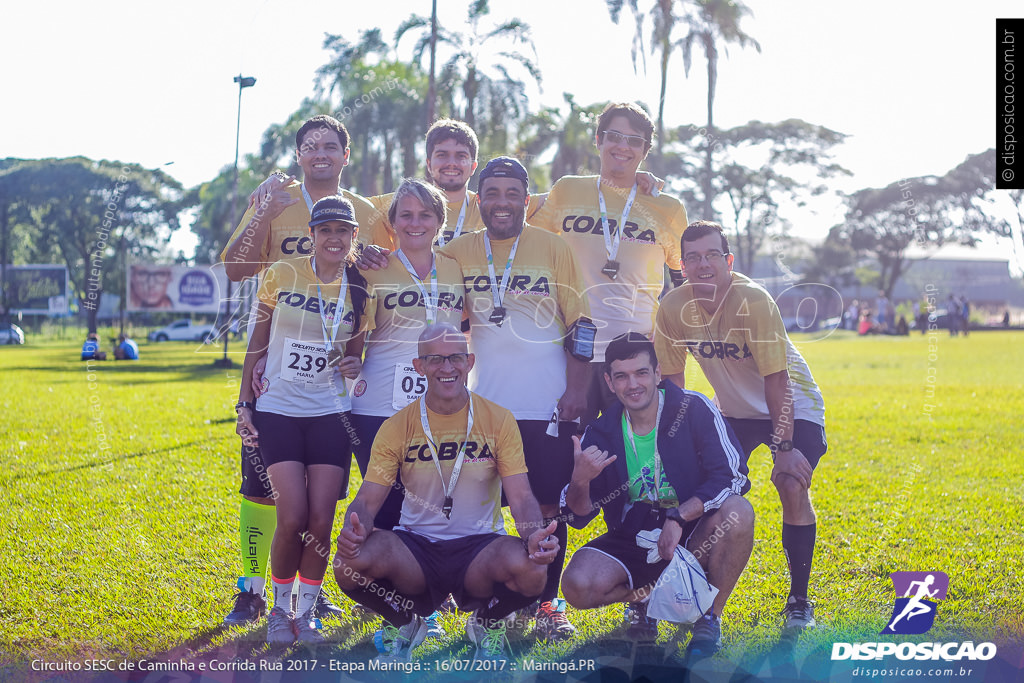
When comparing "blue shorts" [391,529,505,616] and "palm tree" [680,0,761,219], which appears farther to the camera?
"palm tree" [680,0,761,219]

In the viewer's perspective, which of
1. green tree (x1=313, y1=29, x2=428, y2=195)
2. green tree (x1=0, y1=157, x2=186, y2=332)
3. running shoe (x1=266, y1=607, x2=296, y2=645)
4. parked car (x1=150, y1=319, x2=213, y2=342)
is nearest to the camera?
running shoe (x1=266, y1=607, x2=296, y2=645)

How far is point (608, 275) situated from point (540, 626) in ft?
6.53

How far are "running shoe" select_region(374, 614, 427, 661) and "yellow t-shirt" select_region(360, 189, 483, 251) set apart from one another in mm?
2053

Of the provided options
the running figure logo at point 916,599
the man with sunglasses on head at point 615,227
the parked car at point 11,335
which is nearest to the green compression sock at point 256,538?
the man with sunglasses on head at point 615,227

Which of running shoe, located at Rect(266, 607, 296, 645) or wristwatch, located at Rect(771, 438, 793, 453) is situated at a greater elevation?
wristwatch, located at Rect(771, 438, 793, 453)

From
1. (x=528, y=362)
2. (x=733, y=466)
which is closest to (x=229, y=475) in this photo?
(x=528, y=362)

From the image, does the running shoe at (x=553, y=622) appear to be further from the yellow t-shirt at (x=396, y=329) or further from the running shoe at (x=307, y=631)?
the yellow t-shirt at (x=396, y=329)

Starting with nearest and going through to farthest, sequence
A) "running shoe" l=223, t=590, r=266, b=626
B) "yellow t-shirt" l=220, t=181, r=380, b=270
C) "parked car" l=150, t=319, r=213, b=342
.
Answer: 1. "running shoe" l=223, t=590, r=266, b=626
2. "yellow t-shirt" l=220, t=181, r=380, b=270
3. "parked car" l=150, t=319, r=213, b=342

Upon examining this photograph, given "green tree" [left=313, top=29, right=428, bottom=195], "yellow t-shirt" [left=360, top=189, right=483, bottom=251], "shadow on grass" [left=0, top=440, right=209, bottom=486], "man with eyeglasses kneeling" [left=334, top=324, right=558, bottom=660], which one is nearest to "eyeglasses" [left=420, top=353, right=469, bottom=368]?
"man with eyeglasses kneeling" [left=334, top=324, right=558, bottom=660]

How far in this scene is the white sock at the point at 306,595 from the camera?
4.17m

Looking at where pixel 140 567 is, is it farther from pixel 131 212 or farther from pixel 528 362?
pixel 131 212

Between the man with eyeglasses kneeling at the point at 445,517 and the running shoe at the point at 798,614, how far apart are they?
1477 millimetres

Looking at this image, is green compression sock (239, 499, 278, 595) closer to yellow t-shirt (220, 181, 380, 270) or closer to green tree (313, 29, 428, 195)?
yellow t-shirt (220, 181, 380, 270)

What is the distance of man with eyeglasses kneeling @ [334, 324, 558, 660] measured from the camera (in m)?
3.75
